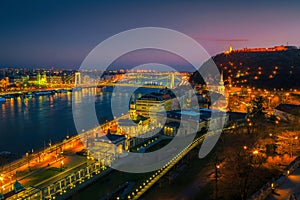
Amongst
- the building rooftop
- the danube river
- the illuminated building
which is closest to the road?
the building rooftop

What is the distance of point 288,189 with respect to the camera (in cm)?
315

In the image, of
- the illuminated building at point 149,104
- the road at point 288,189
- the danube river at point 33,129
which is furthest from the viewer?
the illuminated building at point 149,104

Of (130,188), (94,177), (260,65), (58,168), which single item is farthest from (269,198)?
(260,65)

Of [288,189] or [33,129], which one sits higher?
[288,189]

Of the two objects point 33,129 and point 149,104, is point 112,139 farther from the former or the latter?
point 149,104

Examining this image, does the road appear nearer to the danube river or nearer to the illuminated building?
the danube river

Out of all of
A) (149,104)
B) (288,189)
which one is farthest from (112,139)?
(149,104)

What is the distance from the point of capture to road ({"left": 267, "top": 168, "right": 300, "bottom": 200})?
9.80 ft

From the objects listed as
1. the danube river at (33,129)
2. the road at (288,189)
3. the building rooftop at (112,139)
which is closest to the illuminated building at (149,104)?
the danube river at (33,129)

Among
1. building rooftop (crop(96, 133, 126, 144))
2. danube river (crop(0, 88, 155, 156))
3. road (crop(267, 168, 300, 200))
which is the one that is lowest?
danube river (crop(0, 88, 155, 156))

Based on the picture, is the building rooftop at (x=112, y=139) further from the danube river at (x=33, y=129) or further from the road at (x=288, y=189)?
the road at (x=288, y=189)

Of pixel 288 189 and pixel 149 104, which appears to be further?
pixel 149 104

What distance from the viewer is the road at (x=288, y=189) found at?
9.80 feet

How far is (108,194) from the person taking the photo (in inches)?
145
